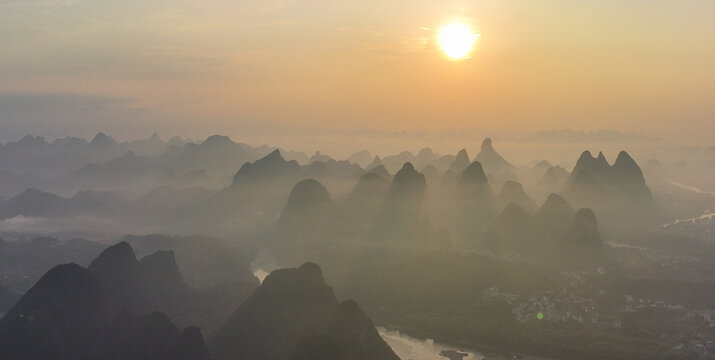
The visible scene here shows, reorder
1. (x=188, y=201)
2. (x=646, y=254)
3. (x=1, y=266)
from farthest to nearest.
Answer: (x=188, y=201), (x=646, y=254), (x=1, y=266)

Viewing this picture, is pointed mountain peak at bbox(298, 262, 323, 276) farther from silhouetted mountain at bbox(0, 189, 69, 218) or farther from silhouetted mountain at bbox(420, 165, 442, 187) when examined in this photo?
silhouetted mountain at bbox(0, 189, 69, 218)

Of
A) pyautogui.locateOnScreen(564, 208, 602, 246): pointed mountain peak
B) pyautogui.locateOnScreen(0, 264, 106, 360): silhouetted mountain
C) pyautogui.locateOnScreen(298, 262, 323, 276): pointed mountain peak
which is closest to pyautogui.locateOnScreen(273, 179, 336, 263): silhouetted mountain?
pyautogui.locateOnScreen(564, 208, 602, 246): pointed mountain peak

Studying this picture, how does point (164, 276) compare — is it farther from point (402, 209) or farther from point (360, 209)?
point (360, 209)

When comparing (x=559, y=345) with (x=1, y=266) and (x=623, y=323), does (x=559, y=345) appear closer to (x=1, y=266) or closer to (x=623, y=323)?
(x=623, y=323)

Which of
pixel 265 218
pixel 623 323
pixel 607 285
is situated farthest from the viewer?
pixel 265 218

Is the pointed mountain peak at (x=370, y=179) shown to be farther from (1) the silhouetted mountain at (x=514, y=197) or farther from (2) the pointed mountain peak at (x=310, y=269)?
(2) the pointed mountain peak at (x=310, y=269)

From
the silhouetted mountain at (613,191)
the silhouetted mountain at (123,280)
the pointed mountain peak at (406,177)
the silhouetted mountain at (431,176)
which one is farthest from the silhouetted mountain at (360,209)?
the silhouetted mountain at (123,280)

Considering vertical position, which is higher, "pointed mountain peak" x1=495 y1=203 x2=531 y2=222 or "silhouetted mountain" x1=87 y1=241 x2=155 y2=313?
"pointed mountain peak" x1=495 y1=203 x2=531 y2=222

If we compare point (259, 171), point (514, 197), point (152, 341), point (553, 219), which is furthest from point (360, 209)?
point (152, 341)

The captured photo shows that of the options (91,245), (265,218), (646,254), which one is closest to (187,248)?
(91,245)
